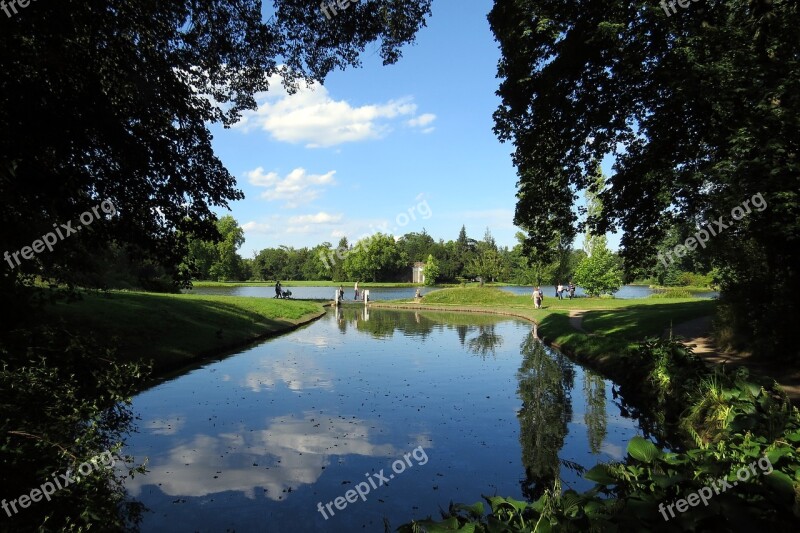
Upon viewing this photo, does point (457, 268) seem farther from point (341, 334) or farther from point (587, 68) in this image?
point (587, 68)

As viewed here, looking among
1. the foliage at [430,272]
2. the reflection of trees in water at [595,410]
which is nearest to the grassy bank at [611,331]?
the reflection of trees in water at [595,410]

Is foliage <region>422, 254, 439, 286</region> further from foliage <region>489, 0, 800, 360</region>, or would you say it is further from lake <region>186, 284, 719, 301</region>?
foliage <region>489, 0, 800, 360</region>

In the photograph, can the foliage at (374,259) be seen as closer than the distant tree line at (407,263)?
No

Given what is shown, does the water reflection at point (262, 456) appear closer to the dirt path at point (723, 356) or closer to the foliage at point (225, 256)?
the dirt path at point (723, 356)

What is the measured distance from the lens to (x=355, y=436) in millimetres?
10086

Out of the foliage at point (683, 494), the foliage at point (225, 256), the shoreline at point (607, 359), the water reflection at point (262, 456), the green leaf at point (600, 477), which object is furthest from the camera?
the foliage at point (225, 256)

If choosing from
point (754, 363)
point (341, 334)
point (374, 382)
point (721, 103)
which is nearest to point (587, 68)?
point (721, 103)

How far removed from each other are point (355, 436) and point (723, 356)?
11.7 meters

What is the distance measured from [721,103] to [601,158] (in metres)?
6.72

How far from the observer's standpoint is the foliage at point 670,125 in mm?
9898

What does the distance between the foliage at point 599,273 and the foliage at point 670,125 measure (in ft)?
121

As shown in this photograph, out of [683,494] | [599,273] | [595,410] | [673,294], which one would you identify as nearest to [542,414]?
[595,410]

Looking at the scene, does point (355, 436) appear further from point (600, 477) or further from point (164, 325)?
point (164, 325)

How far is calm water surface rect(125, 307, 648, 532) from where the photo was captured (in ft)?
23.4
